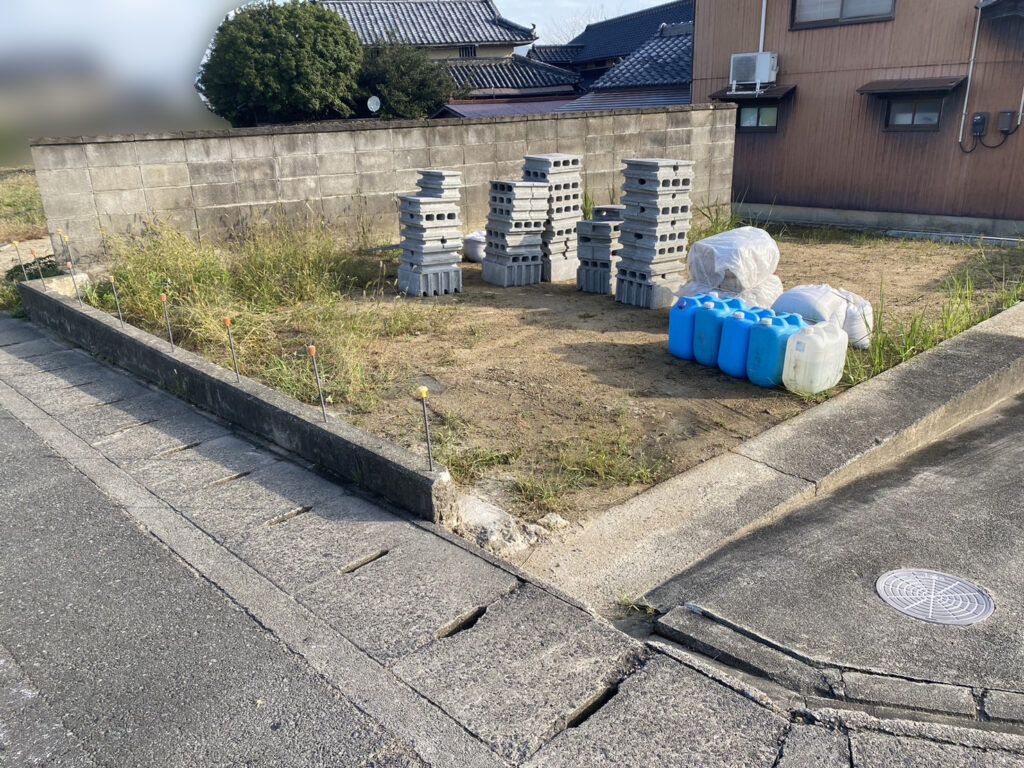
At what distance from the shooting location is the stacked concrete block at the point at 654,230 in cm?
801

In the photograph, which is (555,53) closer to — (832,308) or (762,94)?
(762,94)

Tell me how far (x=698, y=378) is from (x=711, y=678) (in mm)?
3625

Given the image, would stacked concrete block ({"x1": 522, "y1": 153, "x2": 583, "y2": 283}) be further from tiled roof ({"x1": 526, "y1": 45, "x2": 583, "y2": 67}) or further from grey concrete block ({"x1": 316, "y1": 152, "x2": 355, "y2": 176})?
tiled roof ({"x1": 526, "y1": 45, "x2": 583, "y2": 67})

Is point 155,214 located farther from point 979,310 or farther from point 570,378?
point 979,310

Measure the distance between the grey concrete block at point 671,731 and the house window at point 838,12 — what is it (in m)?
14.3

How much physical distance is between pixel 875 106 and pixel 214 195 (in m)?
11.5

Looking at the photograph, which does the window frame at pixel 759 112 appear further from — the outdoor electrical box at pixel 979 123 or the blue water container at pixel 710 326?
the blue water container at pixel 710 326

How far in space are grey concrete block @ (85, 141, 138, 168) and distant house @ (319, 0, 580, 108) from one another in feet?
79.6

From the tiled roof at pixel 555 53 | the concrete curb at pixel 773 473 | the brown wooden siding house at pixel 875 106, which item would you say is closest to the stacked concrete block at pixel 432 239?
the concrete curb at pixel 773 473

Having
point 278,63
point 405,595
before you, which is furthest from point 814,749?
point 278,63

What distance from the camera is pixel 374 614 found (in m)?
3.41

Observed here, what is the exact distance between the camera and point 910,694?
296 cm

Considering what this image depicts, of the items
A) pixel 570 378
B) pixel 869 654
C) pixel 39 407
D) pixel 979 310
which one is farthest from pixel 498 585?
pixel 979 310

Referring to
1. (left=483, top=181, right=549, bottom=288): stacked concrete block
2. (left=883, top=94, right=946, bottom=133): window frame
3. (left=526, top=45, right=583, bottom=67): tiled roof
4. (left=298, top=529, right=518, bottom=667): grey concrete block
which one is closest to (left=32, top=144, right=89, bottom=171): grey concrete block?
(left=483, top=181, right=549, bottom=288): stacked concrete block
